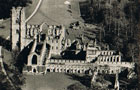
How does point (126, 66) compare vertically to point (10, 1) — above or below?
below

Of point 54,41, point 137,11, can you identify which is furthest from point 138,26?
point 54,41

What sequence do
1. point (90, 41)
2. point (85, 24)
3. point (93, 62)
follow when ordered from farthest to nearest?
point (85, 24) → point (90, 41) → point (93, 62)

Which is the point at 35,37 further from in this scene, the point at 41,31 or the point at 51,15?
the point at 51,15

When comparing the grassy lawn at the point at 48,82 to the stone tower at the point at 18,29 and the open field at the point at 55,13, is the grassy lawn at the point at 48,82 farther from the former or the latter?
the open field at the point at 55,13

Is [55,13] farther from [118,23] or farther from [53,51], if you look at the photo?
[53,51]

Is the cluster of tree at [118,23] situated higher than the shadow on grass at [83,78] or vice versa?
the cluster of tree at [118,23]

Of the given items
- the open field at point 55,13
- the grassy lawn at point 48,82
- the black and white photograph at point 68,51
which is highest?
the open field at point 55,13

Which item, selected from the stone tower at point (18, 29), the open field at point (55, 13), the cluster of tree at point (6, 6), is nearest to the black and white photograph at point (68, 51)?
the stone tower at point (18, 29)
